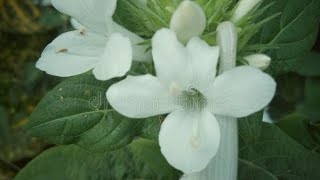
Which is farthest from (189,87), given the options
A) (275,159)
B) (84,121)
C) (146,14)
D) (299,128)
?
(299,128)

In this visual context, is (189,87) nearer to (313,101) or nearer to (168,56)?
(168,56)

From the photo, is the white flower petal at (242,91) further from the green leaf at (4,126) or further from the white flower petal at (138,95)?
the green leaf at (4,126)

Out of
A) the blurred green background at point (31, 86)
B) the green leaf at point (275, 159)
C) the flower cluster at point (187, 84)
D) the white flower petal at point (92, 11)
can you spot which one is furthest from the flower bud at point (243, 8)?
the blurred green background at point (31, 86)

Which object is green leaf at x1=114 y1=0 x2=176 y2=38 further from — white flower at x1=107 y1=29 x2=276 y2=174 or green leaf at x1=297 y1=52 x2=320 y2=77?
green leaf at x1=297 y1=52 x2=320 y2=77

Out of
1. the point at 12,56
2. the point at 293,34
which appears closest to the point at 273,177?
the point at 293,34

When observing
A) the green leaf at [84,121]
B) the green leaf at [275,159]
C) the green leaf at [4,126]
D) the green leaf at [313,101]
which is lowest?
the green leaf at [4,126]

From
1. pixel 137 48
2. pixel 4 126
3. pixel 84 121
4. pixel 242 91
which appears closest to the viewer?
pixel 242 91
